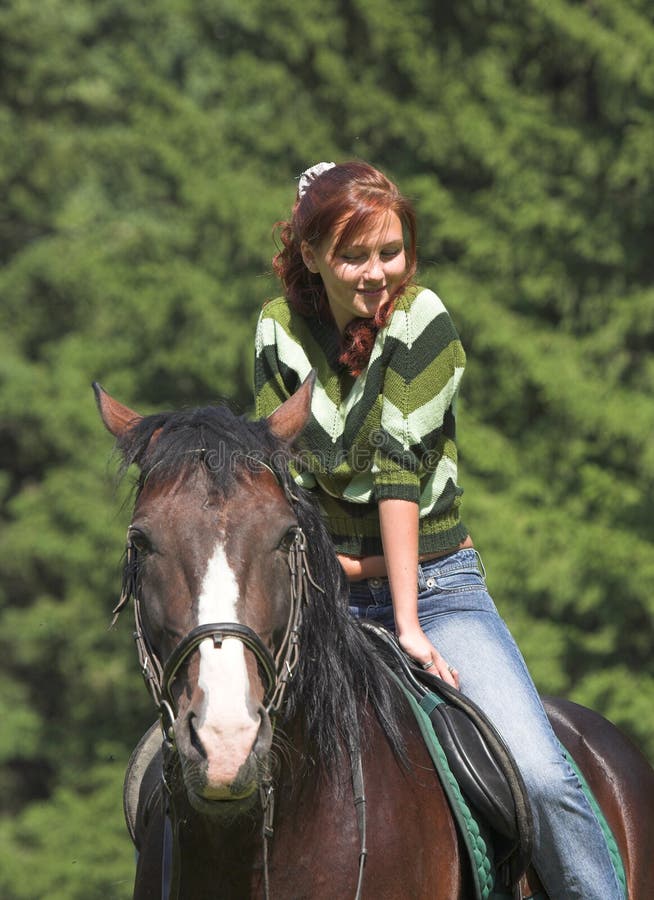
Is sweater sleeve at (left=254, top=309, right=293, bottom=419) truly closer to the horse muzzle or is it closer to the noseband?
the noseband

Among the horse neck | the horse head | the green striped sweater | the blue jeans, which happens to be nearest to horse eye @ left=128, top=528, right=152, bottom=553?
the horse head

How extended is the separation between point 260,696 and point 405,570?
3.12ft

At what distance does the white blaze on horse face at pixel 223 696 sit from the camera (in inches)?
107

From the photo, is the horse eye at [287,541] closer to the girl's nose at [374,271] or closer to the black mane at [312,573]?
the black mane at [312,573]

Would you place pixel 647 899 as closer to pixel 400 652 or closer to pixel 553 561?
pixel 400 652

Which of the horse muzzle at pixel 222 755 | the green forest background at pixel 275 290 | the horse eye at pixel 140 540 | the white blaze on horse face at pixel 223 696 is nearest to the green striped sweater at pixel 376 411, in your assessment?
the horse eye at pixel 140 540

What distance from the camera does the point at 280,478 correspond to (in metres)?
3.20

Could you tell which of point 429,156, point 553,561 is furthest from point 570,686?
point 429,156

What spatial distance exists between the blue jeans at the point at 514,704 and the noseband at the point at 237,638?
823mm

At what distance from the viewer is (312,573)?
3.29 meters

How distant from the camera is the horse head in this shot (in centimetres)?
277

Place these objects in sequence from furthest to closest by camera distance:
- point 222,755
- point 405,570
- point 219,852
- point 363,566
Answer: point 363,566 < point 405,570 < point 219,852 < point 222,755

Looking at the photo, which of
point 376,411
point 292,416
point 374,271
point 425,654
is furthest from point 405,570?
point 374,271

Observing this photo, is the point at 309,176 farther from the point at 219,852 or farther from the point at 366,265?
the point at 219,852
